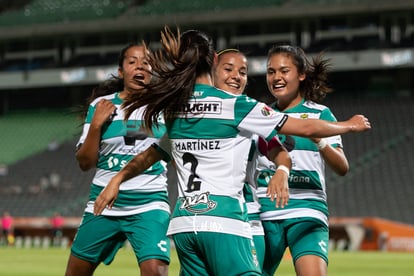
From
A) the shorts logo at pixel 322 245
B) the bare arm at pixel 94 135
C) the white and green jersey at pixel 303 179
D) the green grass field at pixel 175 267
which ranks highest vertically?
the bare arm at pixel 94 135

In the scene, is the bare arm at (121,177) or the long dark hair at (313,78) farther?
the long dark hair at (313,78)

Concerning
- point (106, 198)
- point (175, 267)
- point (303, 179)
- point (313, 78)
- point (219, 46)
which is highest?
point (219, 46)

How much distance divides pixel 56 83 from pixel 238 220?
46635 mm

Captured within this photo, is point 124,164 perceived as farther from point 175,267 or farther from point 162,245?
point 175,267

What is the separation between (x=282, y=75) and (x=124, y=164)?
156cm

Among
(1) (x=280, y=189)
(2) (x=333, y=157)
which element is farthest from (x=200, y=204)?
(2) (x=333, y=157)

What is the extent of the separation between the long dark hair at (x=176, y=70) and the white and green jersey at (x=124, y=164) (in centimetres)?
200

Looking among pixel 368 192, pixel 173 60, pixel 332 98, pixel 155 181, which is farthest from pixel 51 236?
pixel 173 60

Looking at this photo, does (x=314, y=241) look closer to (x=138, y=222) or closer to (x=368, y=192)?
(x=138, y=222)

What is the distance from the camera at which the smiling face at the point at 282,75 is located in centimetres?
746

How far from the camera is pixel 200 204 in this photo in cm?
566

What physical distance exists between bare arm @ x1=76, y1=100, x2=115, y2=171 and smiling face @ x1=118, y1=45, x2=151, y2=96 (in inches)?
15.2

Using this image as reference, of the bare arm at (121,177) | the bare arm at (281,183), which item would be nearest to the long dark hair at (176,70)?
the bare arm at (121,177)

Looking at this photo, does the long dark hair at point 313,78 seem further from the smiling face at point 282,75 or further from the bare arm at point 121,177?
the bare arm at point 121,177
